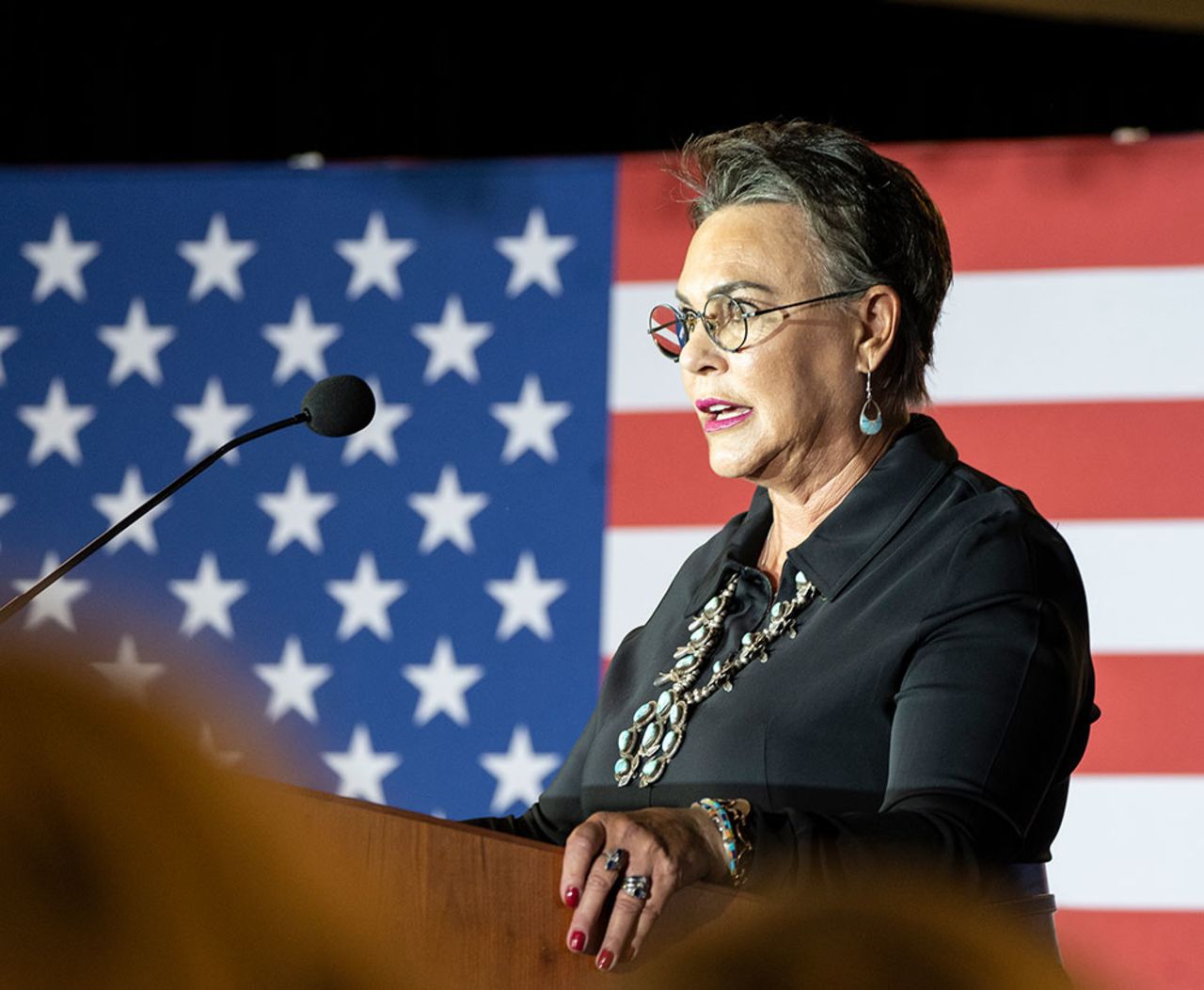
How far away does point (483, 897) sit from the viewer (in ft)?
2.44

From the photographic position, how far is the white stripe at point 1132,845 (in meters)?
2.76

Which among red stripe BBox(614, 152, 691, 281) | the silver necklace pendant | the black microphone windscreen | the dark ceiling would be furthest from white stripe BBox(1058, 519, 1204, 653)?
the black microphone windscreen

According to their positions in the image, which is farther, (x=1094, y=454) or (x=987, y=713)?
(x=1094, y=454)

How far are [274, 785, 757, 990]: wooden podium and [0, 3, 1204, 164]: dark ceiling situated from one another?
88.6 inches

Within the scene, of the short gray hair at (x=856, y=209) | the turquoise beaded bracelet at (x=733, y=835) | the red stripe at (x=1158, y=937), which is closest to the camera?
the turquoise beaded bracelet at (x=733, y=835)

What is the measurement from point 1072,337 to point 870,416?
143 centimetres

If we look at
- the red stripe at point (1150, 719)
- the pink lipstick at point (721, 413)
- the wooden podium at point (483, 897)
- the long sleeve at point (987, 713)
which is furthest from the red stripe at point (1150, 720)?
the wooden podium at point (483, 897)

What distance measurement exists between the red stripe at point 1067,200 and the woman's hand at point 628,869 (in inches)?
86.7

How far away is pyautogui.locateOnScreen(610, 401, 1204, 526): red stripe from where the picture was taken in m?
2.90

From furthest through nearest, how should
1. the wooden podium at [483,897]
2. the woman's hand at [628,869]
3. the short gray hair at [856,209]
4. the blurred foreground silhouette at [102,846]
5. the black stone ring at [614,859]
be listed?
the short gray hair at [856,209] → the black stone ring at [614,859] → the woman's hand at [628,869] → the wooden podium at [483,897] → the blurred foreground silhouette at [102,846]

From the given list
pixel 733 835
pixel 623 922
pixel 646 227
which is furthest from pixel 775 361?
pixel 646 227

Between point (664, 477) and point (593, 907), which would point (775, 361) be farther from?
point (664, 477)

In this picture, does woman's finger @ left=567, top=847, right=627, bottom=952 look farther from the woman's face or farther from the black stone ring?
the woman's face

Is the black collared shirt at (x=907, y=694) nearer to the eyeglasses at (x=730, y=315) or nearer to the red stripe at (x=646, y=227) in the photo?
the eyeglasses at (x=730, y=315)
